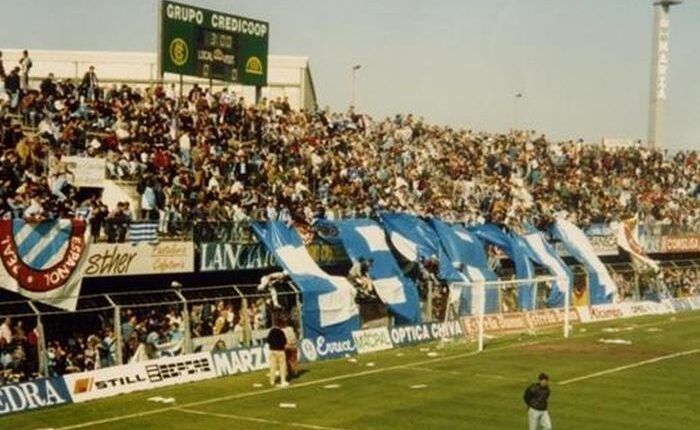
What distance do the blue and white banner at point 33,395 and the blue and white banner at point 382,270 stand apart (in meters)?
16.4

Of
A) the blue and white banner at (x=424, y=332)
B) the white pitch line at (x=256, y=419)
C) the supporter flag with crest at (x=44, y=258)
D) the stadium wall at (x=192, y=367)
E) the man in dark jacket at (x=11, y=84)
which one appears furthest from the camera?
the blue and white banner at (x=424, y=332)

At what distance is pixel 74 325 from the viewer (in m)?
33.0

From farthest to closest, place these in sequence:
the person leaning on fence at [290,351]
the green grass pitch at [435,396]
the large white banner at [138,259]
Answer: the person leaning on fence at [290,351] < the large white banner at [138,259] < the green grass pitch at [435,396]

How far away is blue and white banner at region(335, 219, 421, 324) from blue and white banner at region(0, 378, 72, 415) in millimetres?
16369

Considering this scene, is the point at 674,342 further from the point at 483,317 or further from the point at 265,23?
the point at 265,23

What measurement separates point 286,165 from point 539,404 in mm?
25565

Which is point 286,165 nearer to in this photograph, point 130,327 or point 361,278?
point 361,278

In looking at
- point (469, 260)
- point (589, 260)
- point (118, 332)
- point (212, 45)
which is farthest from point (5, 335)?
point (589, 260)

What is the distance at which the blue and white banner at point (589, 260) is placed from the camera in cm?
5544

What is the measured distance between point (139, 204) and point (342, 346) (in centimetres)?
879

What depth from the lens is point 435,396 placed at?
30203 millimetres

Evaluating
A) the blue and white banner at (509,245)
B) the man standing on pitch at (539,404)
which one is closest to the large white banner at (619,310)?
the blue and white banner at (509,245)

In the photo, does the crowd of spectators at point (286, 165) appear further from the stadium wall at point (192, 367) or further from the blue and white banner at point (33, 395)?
the blue and white banner at point (33, 395)

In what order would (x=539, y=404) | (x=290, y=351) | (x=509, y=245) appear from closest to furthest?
(x=539, y=404), (x=290, y=351), (x=509, y=245)
